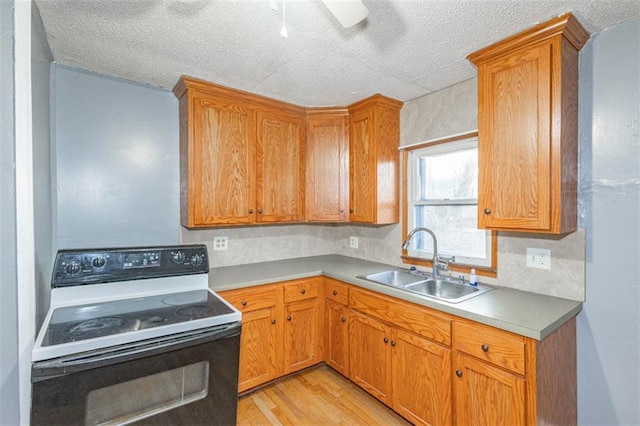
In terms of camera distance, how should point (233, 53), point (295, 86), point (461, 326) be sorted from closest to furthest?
point (461, 326) < point (233, 53) < point (295, 86)

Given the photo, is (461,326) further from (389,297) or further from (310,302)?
(310,302)

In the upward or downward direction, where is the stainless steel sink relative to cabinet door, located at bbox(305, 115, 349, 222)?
downward

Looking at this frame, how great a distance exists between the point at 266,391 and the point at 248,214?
1.30m

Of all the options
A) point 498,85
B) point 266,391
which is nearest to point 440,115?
point 498,85

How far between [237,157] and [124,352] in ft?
4.91

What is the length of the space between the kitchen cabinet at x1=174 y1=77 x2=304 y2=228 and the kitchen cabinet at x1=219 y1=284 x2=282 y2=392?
555 mm

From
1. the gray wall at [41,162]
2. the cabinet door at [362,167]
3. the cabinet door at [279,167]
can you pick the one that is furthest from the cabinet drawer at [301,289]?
the gray wall at [41,162]

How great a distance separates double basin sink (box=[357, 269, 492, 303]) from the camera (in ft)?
6.65

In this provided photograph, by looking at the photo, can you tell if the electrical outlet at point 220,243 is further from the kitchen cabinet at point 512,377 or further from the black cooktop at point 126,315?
the kitchen cabinet at point 512,377

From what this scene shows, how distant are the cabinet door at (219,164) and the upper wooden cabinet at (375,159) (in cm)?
85

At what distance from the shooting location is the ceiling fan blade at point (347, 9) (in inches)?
40.2

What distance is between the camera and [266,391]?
2.28 metres

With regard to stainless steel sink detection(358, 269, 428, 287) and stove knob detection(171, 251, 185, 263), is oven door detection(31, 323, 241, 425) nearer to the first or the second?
stove knob detection(171, 251, 185, 263)

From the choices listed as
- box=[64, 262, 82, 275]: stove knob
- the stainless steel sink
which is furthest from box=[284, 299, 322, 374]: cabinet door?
box=[64, 262, 82, 275]: stove knob
